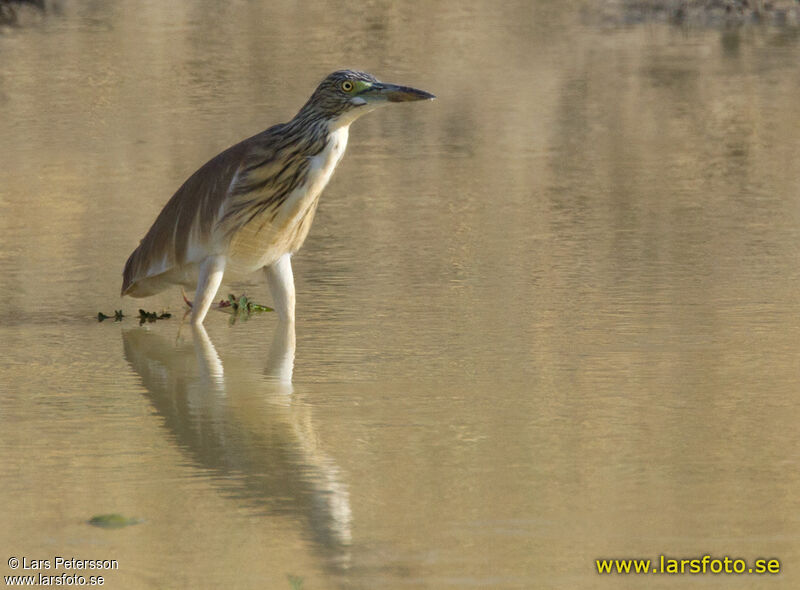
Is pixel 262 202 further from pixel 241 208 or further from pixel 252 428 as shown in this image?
pixel 252 428

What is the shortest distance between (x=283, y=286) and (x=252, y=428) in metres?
2.17

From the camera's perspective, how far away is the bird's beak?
884 cm

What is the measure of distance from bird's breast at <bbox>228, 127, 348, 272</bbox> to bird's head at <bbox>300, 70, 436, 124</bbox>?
15 cm

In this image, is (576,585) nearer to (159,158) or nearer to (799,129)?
(159,158)

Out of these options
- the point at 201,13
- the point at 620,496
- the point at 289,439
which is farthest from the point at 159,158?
the point at 201,13

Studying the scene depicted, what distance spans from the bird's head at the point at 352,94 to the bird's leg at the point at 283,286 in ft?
3.24

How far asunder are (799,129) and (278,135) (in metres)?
8.81

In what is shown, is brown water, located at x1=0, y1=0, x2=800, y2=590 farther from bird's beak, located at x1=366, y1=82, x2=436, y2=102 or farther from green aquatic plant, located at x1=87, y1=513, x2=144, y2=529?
bird's beak, located at x1=366, y1=82, x2=436, y2=102

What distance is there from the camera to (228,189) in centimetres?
943

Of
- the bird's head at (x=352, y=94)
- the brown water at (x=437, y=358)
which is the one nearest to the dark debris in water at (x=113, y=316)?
the brown water at (x=437, y=358)

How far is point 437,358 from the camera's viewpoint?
8.70m

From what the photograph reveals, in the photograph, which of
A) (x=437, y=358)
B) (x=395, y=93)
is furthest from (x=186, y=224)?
(x=437, y=358)

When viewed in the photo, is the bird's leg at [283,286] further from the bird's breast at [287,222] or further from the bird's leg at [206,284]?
the bird's leg at [206,284]

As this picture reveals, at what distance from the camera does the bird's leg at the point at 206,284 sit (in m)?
9.52
